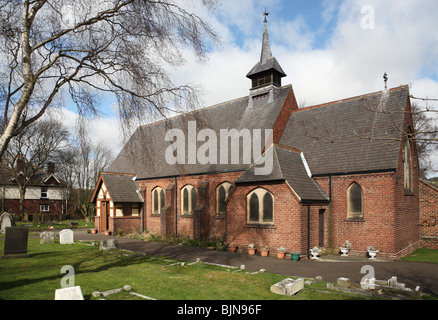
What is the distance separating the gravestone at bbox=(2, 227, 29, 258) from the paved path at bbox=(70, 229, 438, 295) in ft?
19.6

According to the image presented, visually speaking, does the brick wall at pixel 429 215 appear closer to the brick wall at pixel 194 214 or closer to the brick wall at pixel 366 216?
the brick wall at pixel 366 216

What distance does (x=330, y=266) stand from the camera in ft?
44.4

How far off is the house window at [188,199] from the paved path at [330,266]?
20.1ft

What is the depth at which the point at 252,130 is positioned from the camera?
71.9ft

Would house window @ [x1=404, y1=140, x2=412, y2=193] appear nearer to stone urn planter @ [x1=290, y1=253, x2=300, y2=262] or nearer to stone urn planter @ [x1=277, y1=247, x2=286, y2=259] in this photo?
stone urn planter @ [x1=290, y1=253, x2=300, y2=262]

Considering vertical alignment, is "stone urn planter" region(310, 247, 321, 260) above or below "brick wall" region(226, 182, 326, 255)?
below

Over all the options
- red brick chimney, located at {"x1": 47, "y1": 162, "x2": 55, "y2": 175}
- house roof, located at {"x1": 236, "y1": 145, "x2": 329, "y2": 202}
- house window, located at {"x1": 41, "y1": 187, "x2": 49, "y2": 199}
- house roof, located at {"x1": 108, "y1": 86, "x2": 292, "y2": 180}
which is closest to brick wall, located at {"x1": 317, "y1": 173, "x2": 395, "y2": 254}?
house roof, located at {"x1": 236, "y1": 145, "x2": 329, "y2": 202}

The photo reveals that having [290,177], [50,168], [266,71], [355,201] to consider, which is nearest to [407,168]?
[355,201]

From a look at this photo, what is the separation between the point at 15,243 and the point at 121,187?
12.2 metres

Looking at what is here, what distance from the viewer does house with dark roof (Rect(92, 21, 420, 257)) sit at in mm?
15734

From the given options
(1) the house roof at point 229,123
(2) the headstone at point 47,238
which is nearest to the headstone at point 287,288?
(1) the house roof at point 229,123

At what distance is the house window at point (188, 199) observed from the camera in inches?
917

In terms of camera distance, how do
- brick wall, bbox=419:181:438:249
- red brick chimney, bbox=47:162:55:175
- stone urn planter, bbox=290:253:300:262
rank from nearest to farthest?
stone urn planter, bbox=290:253:300:262 < brick wall, bbox=419:181:438:249 < red brick chimney, bbox=47:162:55:175
